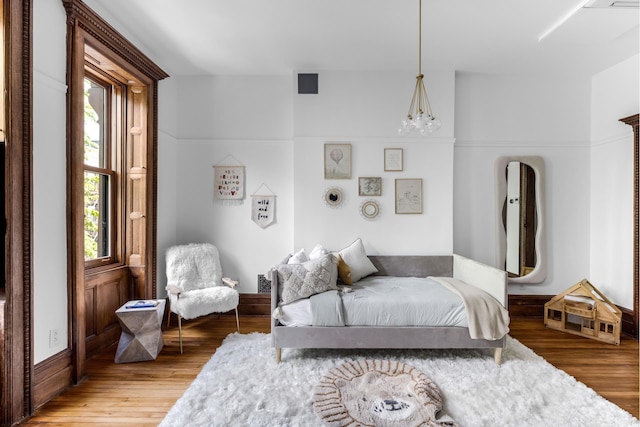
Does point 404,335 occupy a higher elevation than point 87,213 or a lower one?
lower

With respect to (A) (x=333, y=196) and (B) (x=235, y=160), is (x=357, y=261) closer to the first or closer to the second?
(A) (x=333, y=196)

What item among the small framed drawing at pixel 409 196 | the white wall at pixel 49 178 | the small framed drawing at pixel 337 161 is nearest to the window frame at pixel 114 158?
the white wall at pixel 49 178

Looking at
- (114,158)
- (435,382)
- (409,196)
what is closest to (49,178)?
(114,158)

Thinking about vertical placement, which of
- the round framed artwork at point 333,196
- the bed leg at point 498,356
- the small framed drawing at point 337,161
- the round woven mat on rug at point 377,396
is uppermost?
the small framed drawing at point 337,161

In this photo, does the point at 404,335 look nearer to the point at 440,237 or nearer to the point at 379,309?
the point at 379,309

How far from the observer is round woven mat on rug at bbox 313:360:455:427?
6.18 ft

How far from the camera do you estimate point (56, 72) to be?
7.14 ft

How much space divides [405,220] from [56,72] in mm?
3258

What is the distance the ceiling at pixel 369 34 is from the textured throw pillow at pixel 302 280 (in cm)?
204

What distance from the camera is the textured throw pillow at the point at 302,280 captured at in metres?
2.65

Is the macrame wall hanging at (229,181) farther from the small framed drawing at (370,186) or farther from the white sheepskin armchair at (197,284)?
the small framed drawing at (370,186)

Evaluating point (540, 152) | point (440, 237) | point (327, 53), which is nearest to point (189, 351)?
point (440, 237)

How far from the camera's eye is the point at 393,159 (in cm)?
366

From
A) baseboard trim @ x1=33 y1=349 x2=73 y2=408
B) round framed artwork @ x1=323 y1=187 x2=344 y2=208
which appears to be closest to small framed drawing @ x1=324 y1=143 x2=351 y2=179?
round framed artwork @ x1=323 y1=187 x2=344 y2=208
